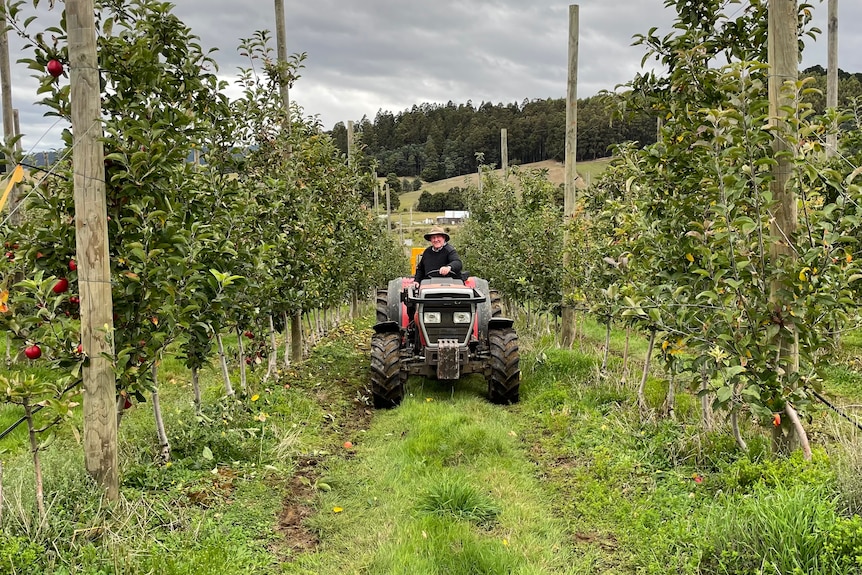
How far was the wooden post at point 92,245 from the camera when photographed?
320 centimetres

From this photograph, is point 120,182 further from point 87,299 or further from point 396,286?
point 396,286

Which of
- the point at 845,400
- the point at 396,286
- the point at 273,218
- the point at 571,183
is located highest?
the point at 571,183

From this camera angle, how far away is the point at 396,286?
29.3ft

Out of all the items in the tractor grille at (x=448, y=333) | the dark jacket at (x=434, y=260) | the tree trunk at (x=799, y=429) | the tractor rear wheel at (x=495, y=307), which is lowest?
the tree trunk at (x=799, y=429)

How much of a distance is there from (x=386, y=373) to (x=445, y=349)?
0.77m

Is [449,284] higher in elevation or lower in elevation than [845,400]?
higher

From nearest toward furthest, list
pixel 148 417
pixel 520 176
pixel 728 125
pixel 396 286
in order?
1. pixel 728 125
2. pixel 148 417
3. pixel 396 286
4. pixel 520 176

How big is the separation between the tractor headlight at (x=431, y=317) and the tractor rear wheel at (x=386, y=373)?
0.45m

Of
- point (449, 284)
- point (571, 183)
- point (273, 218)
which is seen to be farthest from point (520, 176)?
point (273, 218)

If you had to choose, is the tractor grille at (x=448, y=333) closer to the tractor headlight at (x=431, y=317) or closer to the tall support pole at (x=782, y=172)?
the tractor headlight at (x=431, y=317)

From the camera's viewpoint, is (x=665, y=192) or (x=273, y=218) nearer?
(x=665, y=192)

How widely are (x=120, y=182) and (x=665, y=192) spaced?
446 cm

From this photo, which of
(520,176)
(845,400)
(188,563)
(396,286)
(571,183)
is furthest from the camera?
(520,176)

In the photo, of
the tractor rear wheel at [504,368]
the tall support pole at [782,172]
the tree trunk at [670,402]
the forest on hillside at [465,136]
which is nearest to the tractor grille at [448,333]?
the tractor rear wheel at [504,368]
